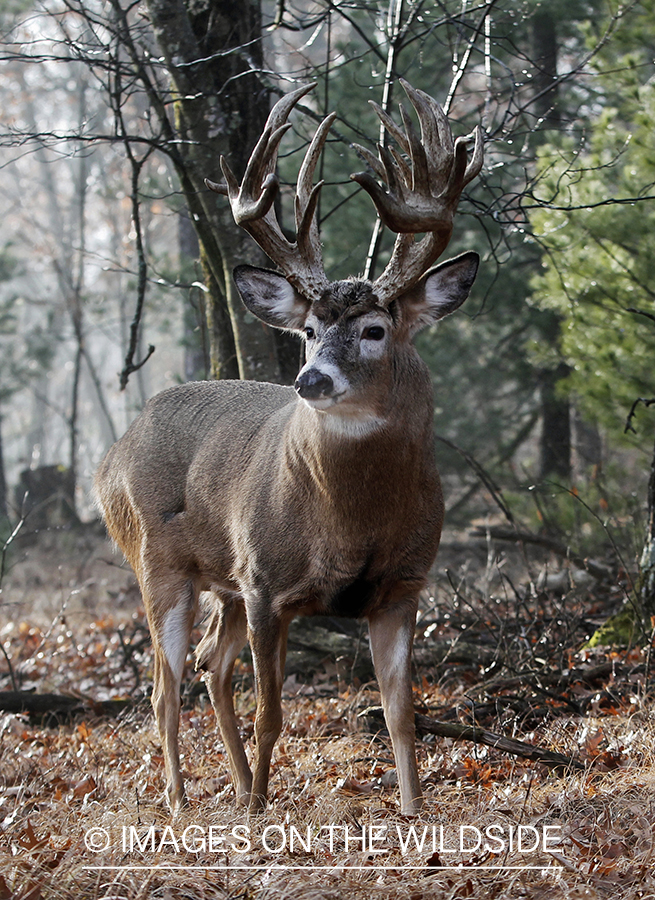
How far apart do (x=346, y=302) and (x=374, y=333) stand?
0.64 feet

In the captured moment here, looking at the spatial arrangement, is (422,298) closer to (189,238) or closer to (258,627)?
(258,627)

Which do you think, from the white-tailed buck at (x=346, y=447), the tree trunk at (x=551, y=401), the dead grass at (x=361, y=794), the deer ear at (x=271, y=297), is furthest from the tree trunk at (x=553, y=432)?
the deer ear at (x=271, y=297)

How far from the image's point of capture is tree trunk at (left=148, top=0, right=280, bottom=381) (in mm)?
6375

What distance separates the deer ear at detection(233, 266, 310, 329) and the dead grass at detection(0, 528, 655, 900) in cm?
227

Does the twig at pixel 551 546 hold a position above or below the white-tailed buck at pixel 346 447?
below

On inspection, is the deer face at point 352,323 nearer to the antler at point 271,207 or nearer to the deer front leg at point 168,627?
the antler at point 271,207

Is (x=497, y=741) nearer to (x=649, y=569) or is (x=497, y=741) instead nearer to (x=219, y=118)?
(x=649, y=569)

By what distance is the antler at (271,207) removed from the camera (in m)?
4.31

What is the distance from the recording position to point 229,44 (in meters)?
6.72

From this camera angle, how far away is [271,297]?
184 inches

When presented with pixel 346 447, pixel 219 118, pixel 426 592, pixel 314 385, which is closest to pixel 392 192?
pixel 314 385

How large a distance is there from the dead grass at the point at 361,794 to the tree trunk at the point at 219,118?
240 cm

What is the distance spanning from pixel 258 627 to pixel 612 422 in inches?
219

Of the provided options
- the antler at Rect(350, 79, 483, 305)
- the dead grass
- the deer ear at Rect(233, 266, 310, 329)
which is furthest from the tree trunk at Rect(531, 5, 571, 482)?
the antler at Rect(350, 79, 483, 305)
